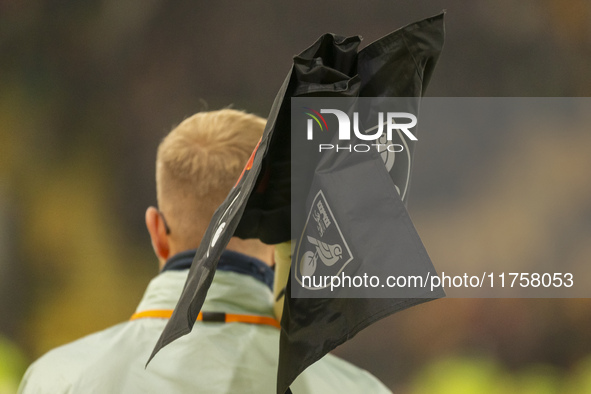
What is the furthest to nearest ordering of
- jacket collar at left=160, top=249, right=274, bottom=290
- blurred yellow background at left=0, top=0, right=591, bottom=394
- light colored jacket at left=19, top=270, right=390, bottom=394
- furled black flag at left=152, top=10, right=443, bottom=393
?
blurred yellow background at left=0, top=0, right=591, bottom=394, jacket collar at left=160, top=249, right=274, bottom=290, light colored jacket at left=19, top=270, right=390, bottom=394, furled black flag at left=152, top=10, right=443, bottom=393

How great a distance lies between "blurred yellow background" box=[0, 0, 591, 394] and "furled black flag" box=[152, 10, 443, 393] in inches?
56.0

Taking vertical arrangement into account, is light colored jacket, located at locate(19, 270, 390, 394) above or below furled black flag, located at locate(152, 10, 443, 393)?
below

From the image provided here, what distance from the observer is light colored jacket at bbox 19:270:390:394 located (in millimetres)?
857

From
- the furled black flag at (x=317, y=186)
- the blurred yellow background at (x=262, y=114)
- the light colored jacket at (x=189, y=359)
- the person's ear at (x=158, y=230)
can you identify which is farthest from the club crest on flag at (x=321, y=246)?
Answer: the blurred yellow background at (x=262, y=114)

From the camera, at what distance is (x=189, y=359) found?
875 mm

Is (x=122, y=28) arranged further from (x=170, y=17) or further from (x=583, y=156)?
(x=583, y=156)

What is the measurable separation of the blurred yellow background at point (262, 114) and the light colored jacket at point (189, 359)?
4.33ft

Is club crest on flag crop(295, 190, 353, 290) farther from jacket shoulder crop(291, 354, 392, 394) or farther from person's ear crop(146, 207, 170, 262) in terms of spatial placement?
person's ear crop(146, 207, 170, 262)

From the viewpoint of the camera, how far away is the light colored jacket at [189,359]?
86 cm

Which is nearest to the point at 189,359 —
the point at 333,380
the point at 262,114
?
the point at 333,380

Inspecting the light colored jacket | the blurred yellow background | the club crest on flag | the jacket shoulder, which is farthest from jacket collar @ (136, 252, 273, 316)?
the blurred yellow background

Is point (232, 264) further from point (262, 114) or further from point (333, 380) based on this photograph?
point (262, 114)

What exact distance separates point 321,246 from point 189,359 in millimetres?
278

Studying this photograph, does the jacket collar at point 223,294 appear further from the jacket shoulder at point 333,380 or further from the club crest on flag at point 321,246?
the club crest on flag at point 321,246
